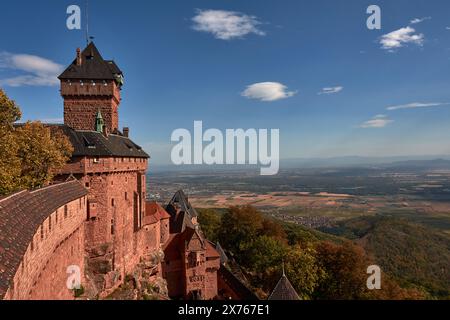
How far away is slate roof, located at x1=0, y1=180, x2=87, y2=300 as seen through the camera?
23.1 ft

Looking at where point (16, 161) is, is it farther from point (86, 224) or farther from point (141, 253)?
point (141, 253)

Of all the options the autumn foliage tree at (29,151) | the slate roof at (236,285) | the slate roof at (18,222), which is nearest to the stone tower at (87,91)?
the autumn foliage tree at (29,151)

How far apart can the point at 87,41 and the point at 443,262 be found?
8768cm

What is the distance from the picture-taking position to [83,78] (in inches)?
1057

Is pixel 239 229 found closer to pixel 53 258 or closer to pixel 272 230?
pixel 272 230

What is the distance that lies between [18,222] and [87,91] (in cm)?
2034

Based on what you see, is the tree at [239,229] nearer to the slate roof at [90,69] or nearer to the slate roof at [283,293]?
the slate roof at [283,293]

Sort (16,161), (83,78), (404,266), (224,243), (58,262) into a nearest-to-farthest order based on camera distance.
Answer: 1. (58,262)
2. (16,161)
3. (83,78)
4. (224,243)
5. (404,266)

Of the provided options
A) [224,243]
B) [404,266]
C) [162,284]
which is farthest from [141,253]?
[404,266]

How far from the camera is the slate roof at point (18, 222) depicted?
7043mm

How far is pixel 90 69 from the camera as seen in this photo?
89.4ft

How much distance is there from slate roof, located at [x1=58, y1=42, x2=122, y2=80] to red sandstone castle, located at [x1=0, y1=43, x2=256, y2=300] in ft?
0.26

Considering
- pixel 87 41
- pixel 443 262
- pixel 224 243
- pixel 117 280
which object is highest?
pixel 87 41

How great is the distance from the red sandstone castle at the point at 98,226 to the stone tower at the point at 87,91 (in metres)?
0.08
